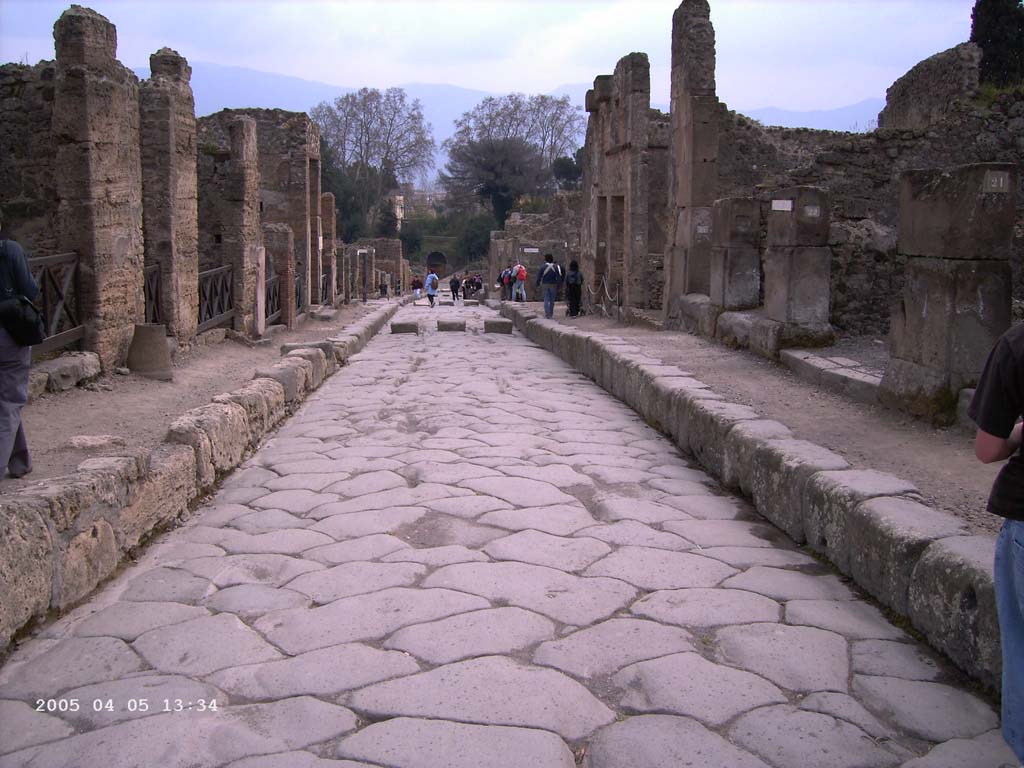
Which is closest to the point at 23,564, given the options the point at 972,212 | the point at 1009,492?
the point at 1009,492

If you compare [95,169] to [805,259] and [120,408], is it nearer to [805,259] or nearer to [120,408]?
[120,408]

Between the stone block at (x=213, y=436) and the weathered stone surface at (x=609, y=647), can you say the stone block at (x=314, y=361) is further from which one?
the weathered stone surface at (x=609, y=647)

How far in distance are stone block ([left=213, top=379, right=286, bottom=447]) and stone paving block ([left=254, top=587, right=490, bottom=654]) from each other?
310 cm

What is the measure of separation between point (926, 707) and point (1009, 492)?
85 centimetres

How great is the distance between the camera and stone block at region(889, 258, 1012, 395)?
5836 mm

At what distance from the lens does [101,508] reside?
4.01 meters

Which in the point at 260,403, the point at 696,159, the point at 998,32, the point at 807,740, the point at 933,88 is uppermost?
the point at 998,32

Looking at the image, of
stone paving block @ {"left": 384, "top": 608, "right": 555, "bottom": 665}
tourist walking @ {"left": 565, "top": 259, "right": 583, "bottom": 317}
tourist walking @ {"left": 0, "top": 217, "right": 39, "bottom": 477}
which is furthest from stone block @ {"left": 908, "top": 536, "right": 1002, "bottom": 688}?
tourist walking @ {"left": 565, "top": 259, "right": 583, "bottom": 317}

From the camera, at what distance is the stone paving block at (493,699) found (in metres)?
2.84

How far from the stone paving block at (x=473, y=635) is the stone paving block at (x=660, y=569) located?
A: 2.00ft

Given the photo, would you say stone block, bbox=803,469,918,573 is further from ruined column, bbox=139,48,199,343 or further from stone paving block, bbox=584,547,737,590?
ruined column, bbox=139,48,199,343

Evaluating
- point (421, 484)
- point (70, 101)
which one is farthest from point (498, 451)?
point (70, 101)

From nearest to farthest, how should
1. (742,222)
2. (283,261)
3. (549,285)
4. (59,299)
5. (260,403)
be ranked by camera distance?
(260,403), (59,299), (742,222), (283,261), (549,285)

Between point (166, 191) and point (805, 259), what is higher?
point (166, 191)
